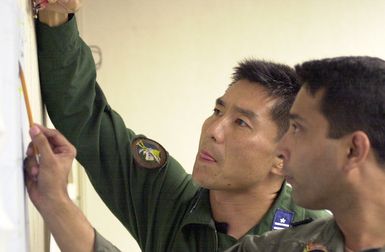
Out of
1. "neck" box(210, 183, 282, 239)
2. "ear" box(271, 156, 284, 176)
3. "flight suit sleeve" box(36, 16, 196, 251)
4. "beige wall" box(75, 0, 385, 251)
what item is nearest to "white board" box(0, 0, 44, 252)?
"flight suit sleeve" box(36, 16, 196, 251)

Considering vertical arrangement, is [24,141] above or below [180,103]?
above

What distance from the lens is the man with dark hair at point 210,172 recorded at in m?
1.44

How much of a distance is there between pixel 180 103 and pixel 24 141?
216 centimetres

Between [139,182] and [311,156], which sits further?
[139,182]

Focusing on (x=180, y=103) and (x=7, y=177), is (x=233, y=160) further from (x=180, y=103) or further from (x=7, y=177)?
(x=180, y=103)

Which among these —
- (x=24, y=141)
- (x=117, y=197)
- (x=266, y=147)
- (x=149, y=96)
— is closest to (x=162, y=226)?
(x=117, y=197)

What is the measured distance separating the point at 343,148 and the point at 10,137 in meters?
0.59

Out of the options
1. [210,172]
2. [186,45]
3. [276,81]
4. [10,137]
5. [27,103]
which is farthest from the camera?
[186,45]

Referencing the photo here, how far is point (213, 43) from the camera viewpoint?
306 centimetres

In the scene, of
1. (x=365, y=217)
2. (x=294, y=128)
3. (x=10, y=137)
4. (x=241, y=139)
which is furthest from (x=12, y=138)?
(x=241, y=139)

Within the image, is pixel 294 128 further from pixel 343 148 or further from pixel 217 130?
pixel 217 130

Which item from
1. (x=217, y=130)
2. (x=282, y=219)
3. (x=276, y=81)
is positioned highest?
(x=276, y=81)

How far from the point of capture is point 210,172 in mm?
1422

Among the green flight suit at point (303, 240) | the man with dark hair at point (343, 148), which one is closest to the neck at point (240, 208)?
the green flight suit at point (303, 240)
